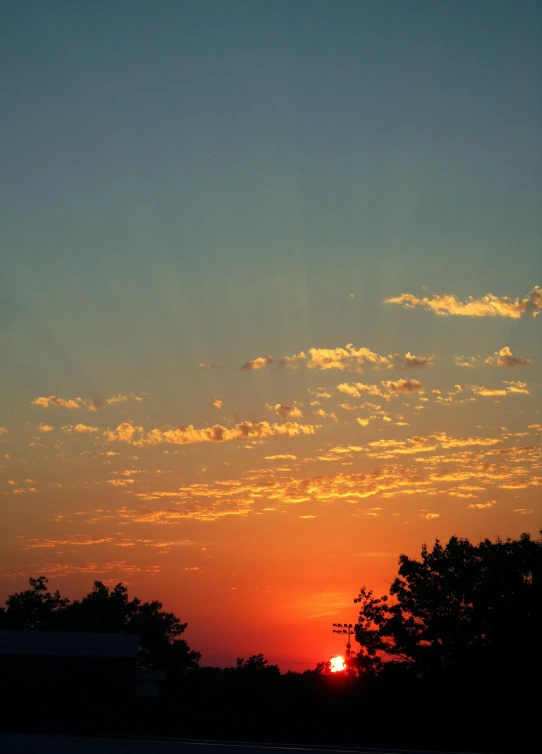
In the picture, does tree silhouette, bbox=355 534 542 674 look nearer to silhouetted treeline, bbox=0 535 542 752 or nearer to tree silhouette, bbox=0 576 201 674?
silhouetted treeline, bbox=0 535 542 752

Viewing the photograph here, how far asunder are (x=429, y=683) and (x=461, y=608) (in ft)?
21.4

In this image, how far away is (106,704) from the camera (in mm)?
24031

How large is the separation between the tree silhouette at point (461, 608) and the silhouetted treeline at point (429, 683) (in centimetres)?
7

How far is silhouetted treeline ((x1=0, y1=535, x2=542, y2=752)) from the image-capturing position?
37.3 m

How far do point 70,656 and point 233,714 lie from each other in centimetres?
2569

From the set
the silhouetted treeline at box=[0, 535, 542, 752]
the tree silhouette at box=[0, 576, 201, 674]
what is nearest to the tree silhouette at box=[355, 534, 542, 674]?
the silhouetted treeline at box=[0, 535, 542, 752]

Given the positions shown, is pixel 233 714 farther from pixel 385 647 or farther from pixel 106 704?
pixel 106 704

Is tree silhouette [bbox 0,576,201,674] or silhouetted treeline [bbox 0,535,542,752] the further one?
tree silhouette [bbox 0,576,201,674]

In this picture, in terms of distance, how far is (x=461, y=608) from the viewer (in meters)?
48.1

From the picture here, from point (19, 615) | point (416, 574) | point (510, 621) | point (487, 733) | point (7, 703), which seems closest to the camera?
point (7, 703)

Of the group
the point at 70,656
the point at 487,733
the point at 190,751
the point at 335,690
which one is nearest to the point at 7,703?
the point at 70,656

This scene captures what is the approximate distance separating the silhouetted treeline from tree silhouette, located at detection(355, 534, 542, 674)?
0.07 m

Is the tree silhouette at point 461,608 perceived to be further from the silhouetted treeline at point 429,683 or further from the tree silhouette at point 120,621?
the tree silhouette at point 120,621

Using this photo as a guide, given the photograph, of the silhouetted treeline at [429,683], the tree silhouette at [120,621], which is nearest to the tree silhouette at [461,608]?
the silhouetted treeline at [429,683]
